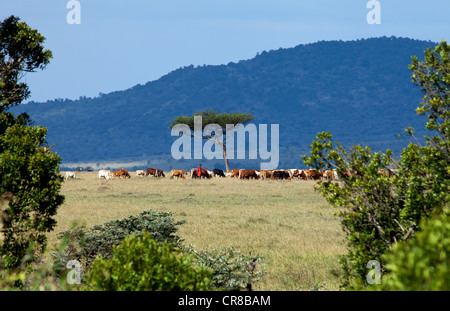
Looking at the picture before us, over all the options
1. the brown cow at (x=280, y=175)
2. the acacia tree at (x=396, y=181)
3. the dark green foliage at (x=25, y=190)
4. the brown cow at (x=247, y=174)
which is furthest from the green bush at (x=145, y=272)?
the brown cow at (x=280, y=175)

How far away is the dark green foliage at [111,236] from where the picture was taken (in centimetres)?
1548

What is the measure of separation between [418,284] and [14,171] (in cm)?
1004

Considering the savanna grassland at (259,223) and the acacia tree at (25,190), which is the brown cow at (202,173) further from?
the acacia tree at (25,190)

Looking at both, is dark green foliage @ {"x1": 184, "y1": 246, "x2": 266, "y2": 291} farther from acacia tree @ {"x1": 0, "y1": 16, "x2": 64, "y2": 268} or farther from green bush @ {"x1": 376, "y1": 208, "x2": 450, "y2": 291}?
green bush @ {"x1": 376, "y1": 208, "x2": 450, "y2": 291}

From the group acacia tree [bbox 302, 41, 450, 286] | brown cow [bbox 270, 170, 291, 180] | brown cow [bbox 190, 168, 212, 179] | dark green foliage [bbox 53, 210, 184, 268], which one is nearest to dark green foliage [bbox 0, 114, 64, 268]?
dark green foliage [bbox 53, 210, 184, 268]

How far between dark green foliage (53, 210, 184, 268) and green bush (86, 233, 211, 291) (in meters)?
7.64

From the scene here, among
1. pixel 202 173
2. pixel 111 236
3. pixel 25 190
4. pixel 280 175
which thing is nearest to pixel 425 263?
pixel 25 190

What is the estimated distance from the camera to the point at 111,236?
1581 cm

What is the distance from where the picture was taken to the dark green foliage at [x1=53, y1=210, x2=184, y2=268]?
15477mm

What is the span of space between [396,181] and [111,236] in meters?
7.92

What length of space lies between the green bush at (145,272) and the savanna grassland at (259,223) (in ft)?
5.99

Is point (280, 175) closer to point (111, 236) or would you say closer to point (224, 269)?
point (111, 236)

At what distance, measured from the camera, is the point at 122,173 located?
74.4 meters
